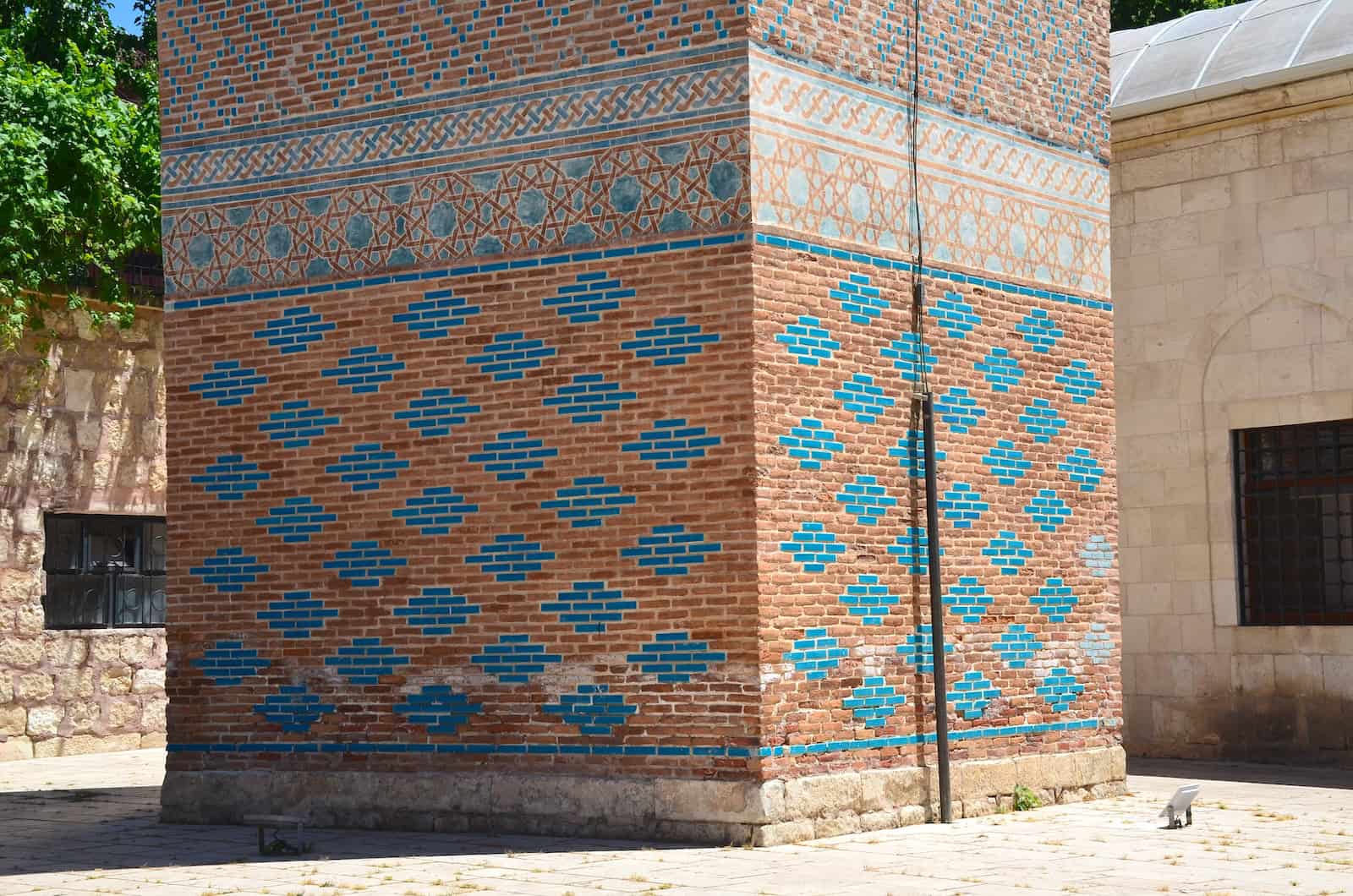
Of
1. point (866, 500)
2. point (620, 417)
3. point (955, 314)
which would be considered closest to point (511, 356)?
point (620, 417)

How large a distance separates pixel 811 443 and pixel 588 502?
1265 millimetres

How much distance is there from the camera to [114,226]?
1595 centimetres

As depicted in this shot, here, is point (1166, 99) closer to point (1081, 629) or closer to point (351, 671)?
point (1081, 629)

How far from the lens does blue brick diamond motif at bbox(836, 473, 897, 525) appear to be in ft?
33.8

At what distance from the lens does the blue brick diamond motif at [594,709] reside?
9.92 meters

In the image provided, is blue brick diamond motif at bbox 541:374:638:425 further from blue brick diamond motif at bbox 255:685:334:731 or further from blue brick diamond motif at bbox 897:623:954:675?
blue brick diamond motif at bbox 255:685:334:731

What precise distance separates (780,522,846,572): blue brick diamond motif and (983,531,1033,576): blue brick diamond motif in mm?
1397

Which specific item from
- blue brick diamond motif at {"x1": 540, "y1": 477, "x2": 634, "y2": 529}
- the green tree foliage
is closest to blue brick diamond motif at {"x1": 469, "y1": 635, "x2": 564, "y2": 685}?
blue brick diamond motif at {"x1": 540, "y1": 477, "x2": 634, "y2": 529}

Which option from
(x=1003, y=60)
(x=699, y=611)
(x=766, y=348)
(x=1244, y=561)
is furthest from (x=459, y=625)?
(x=1244, y=561)

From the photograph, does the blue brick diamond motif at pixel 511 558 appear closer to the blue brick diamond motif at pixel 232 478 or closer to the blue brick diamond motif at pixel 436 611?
the blue brick diamond motif at pixel 436 611

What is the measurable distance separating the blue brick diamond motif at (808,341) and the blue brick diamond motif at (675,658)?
1.65 m

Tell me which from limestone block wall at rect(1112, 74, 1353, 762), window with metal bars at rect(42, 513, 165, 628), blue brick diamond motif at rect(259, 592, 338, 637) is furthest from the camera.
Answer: window with metal bars at rect(42, 513, 165, 628)

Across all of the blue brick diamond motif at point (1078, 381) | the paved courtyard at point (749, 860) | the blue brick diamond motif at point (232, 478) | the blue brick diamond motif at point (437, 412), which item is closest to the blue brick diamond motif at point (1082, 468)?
the blue brick diamond motif at point (1078, 381)

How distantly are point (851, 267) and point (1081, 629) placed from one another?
301 cm
